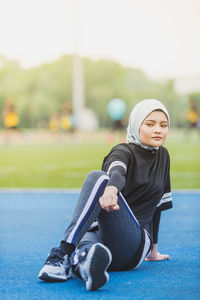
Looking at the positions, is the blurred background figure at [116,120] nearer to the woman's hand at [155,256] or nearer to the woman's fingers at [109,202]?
the woman's hand at [155,256]

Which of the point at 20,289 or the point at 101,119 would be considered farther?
the point at 101,119

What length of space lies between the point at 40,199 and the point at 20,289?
15.2 feet

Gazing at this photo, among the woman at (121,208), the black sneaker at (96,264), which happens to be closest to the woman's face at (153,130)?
the woman at (121,208)

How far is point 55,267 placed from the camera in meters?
3.25

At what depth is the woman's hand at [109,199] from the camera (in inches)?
116

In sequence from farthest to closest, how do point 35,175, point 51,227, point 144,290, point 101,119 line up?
point 101,119
point 35,175
point 51,227
point 144,290

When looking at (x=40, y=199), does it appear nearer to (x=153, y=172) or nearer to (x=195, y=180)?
(x=195, y=180)

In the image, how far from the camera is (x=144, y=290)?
315 cm

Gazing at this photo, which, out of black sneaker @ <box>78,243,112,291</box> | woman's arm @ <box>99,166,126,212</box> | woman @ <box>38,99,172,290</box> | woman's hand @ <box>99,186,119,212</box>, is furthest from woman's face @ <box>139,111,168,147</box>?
black sneaker @ <box>78,243,112,291</box>

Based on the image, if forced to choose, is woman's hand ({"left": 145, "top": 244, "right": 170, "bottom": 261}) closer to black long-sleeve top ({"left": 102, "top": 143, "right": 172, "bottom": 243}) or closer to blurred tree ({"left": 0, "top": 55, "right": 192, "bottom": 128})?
black long-sleeve top ({"left": 102, "top": 143, "right": 172, "bottom": 243})

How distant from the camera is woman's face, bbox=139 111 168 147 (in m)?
3.41

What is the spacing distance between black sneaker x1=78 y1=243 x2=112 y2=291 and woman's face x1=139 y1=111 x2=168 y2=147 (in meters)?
0.80

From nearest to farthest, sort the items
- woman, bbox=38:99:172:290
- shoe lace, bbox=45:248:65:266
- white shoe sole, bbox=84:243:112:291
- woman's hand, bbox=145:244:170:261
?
white shoe sole, bbox=84:243:112:291, woman, bbox=38:99:172:290, shoe lace, bbox=45:248:65:266, woman's hand, bbox=145:244:170:261

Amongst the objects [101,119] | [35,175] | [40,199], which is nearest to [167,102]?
[101,119]
